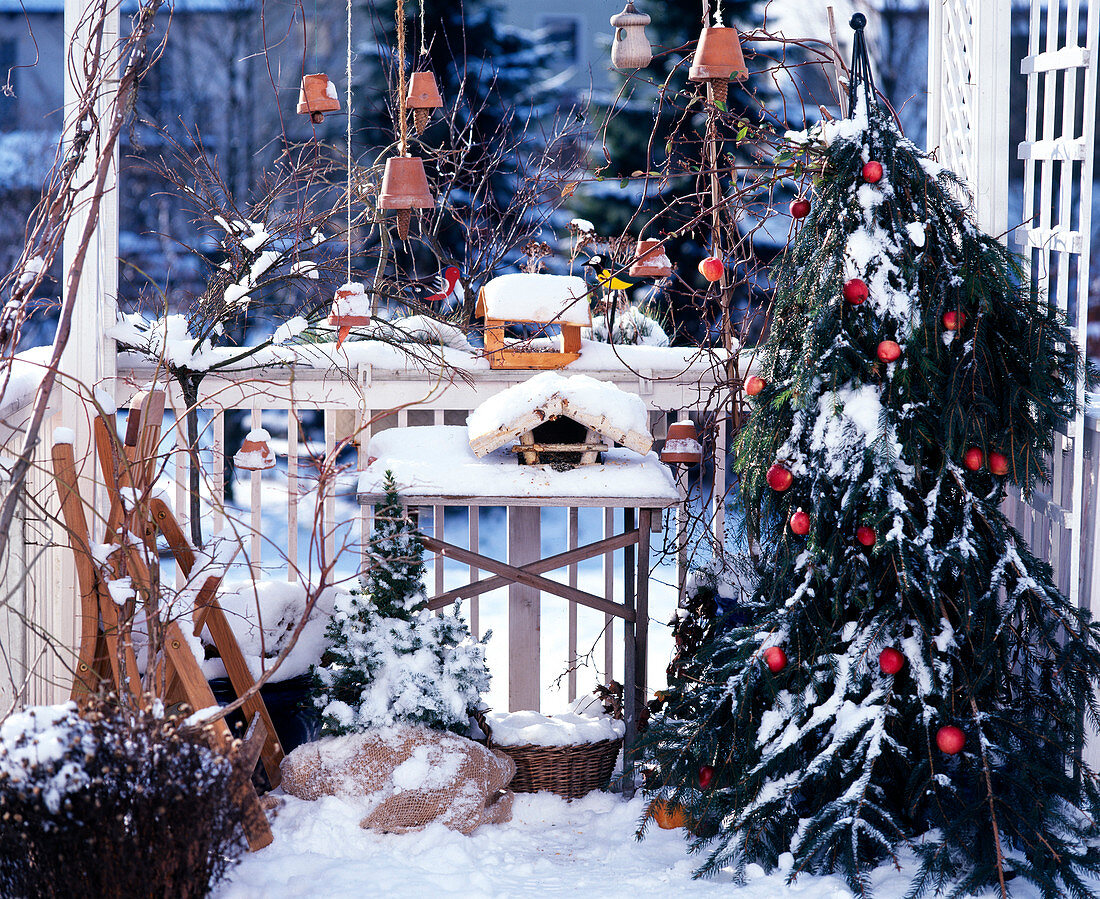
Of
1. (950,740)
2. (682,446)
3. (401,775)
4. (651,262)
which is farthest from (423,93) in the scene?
(950,740)

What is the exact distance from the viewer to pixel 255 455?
3311mm

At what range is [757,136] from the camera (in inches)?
113

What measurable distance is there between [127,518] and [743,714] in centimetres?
155

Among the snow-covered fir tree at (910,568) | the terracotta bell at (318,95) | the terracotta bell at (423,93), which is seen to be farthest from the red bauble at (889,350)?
the terracotta bell at (423,93)

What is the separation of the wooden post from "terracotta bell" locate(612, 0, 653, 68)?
1.78 metres

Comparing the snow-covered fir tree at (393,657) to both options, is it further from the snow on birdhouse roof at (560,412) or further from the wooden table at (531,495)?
the snow on birdhouse roof at (560,412)

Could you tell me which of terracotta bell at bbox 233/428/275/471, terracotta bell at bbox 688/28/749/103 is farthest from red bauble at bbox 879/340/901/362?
terracotta bell at bbox 233/428/275/471

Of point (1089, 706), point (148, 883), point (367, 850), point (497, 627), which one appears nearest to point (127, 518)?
point (148, 883)

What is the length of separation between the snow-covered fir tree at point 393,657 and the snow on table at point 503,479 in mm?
108

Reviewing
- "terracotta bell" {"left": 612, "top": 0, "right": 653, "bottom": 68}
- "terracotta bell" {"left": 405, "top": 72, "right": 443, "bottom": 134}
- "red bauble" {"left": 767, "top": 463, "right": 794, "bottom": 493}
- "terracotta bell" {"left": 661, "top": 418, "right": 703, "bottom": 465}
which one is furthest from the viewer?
"terracotta bell" {"left": 612, "top": 0, "right": 653, "bottom": 68}

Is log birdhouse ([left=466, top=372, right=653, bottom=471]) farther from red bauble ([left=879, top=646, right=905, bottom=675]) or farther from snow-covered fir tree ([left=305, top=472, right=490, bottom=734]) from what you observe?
red bauble ([left=879, top=646, right=905, bottom=675])

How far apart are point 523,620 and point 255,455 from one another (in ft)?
3.70

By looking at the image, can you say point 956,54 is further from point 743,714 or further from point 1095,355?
point 1095,355

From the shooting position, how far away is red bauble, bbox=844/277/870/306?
2.56 meters
